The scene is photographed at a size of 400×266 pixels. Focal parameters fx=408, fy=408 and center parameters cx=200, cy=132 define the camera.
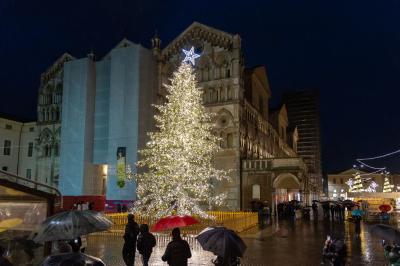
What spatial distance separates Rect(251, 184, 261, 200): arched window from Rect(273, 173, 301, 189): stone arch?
1747 millimetres

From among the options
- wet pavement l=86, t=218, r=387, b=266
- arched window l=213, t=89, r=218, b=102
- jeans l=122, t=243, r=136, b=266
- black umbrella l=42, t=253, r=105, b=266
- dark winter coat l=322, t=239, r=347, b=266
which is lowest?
wet pavement l=86, t=218, r=387, b=266

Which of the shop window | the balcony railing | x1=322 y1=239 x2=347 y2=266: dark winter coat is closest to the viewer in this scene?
x1=322 y1=239 x2=347 y2=266: dark winter coat

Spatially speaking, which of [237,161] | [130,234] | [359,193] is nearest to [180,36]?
[237,161]

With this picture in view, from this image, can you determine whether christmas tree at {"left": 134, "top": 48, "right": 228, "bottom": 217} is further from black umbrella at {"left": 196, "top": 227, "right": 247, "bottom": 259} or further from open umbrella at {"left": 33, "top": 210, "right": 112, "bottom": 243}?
black umbrella at {"left": 196, "top": 227, "right": 247, "bottom": 259}

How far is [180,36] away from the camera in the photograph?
48500 millimetres

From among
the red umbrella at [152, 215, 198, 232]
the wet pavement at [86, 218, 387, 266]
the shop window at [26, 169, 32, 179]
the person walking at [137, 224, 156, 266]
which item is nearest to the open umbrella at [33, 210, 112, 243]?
the person walking at [137, 224, 156, 266]

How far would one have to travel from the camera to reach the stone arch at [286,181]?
41.9 meters

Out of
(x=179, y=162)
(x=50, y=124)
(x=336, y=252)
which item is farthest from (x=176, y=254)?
(x=50, y=124)

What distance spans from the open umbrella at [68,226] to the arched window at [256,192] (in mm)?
33969

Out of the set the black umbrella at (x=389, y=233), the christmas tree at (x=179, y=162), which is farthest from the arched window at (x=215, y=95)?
the black umbrella at (x=389, y=233)

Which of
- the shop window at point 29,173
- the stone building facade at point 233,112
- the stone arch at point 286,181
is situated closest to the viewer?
the stone arch at point 286,181

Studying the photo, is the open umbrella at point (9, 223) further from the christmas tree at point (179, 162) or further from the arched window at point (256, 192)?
the arched window at point (256, 192)

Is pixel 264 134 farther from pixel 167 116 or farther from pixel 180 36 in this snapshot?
pixel 167 116

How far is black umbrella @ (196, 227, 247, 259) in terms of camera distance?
8000 millimetres
